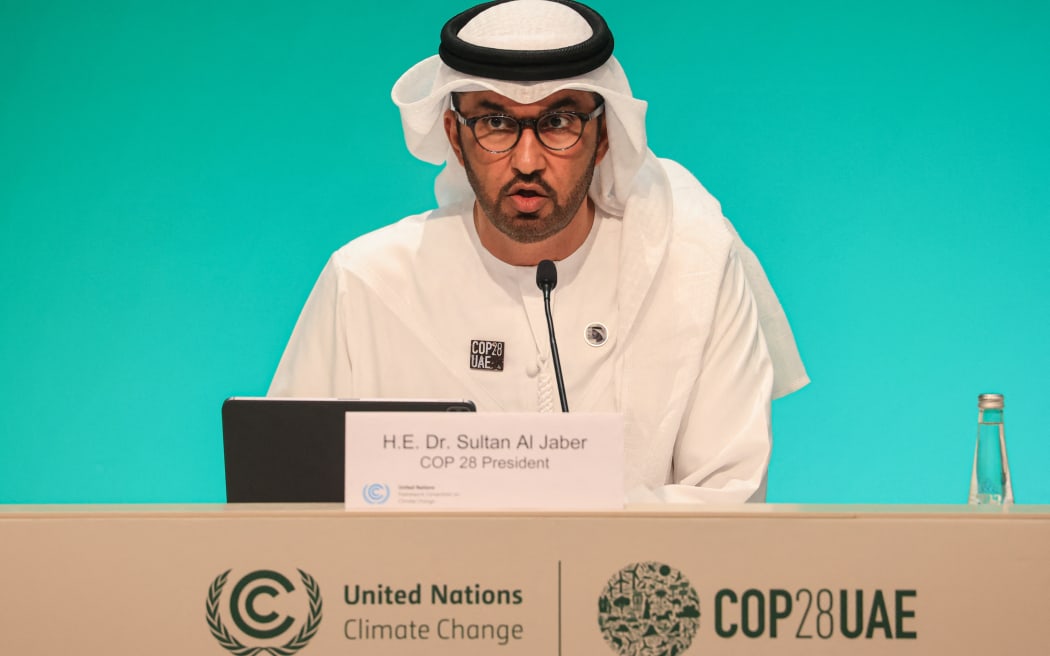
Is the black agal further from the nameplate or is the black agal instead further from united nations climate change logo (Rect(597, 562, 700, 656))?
united nations climate change logo (Rect(597, 562, 700, 656))

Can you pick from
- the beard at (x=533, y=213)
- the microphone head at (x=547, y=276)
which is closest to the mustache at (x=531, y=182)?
the beard at (x=533, y=213)

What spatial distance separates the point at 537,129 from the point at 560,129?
48 millimetres

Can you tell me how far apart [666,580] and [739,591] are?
2.7 inches

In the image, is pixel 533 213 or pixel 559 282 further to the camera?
pixel 559 282

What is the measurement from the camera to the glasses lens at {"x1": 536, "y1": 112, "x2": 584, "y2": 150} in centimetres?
233

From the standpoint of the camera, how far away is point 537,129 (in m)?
2.33

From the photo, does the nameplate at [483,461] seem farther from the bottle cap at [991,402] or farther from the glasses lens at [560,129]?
the glasses lens at [560,129]

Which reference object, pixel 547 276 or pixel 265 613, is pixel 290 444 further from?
pixel 547 276

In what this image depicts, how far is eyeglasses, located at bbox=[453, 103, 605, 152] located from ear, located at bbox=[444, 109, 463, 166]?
0.32 ft

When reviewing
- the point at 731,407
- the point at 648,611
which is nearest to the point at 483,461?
the point at 648,611

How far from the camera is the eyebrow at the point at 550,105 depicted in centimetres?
231

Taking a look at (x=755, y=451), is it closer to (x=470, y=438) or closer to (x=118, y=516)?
(x=470, y=438)

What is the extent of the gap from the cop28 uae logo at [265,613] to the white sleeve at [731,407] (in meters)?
1.10

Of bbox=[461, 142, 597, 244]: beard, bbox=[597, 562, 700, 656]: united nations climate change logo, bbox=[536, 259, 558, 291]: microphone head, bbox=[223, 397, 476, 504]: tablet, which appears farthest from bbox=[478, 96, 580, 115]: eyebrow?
bbox=[597, 562, 700, 656]: united nations climate change logo
